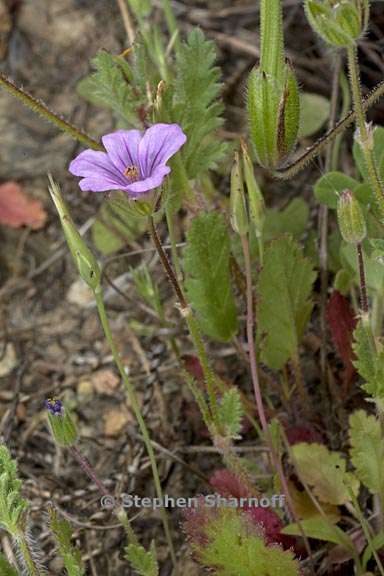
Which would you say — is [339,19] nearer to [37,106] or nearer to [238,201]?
[238,201]

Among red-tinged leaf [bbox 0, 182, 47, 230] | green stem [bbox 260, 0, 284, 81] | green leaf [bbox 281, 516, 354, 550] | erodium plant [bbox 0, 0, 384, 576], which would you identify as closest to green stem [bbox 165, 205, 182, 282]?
erodium plant [bbox 0, 0, 384, 576]

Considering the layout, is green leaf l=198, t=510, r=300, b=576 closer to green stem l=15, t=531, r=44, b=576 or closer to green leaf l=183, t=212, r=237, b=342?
green stem l=15, t=531, r=44, b=576

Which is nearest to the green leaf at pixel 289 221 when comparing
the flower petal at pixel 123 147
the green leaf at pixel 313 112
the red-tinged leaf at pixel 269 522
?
the green leaf at pixel 313 112

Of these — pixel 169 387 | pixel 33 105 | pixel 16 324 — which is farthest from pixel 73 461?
pixel 33 105

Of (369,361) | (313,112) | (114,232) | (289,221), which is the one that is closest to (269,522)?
(369,361)

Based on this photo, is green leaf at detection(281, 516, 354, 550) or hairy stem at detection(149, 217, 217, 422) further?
green leaf at detection(281, 516, 354, 550)

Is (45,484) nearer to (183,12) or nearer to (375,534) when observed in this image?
(375,534)

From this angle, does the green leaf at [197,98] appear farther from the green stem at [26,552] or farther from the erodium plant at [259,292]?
the green stem at [26,552]
